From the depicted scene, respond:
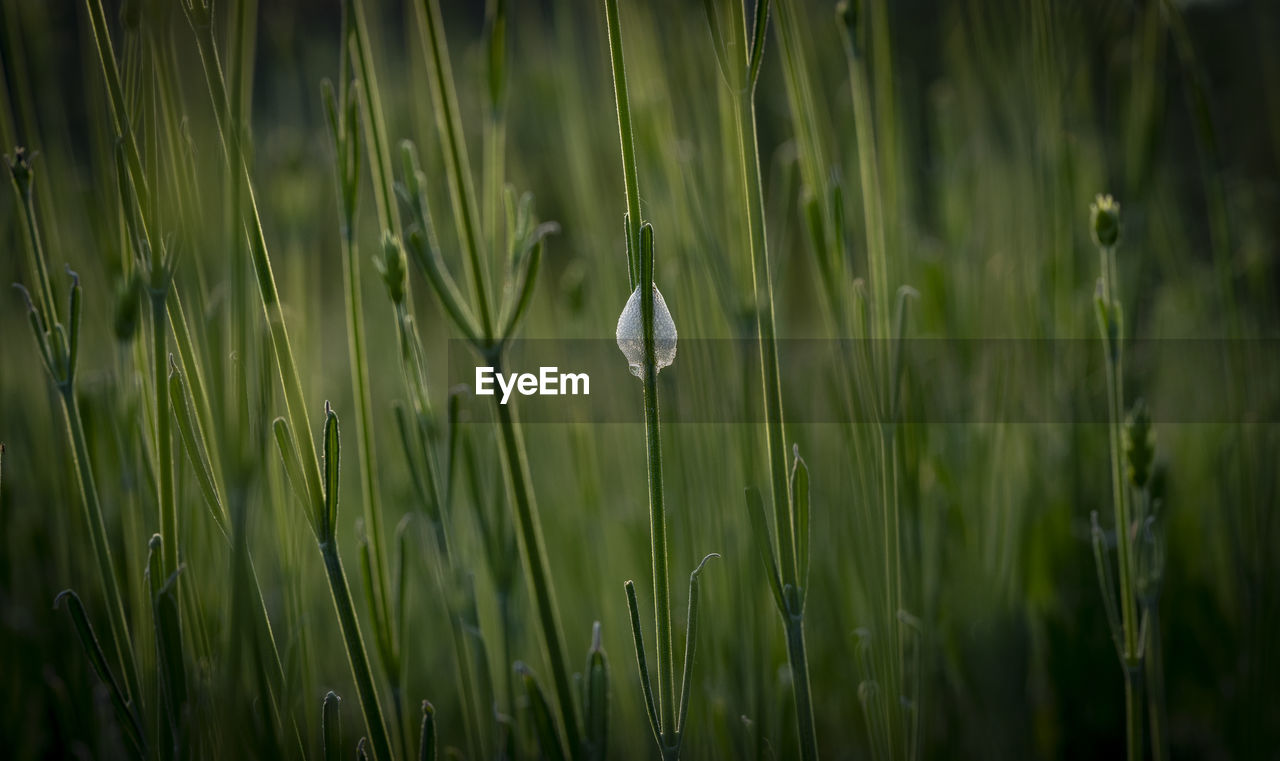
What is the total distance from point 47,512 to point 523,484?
48 centimetres

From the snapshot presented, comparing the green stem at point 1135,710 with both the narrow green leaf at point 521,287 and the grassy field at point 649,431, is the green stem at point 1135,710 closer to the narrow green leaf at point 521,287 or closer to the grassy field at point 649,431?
the grassy field at point 649,431

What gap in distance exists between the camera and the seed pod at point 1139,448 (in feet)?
1.12

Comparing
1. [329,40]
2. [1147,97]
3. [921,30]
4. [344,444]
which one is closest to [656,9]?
[1147,97]

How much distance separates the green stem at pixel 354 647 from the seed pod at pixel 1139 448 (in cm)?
34

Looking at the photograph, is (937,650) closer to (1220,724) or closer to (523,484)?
(1220,724)

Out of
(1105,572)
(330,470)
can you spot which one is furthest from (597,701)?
(1105,572)

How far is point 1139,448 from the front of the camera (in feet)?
1.13

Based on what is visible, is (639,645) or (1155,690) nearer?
(639,645)

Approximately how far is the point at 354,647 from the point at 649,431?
0.49ft

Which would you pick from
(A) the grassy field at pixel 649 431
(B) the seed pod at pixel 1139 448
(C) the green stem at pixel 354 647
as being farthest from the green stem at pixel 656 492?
(B) the seed pod at pixel 1139 448

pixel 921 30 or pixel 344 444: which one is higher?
pixel 921 30

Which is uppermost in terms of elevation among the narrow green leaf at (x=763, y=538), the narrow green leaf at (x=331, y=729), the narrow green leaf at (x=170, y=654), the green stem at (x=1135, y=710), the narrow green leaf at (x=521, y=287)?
the narrow green leaf at (x=521, y=287)

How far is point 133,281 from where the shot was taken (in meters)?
0.35

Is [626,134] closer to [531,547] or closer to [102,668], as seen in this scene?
[531,547]
